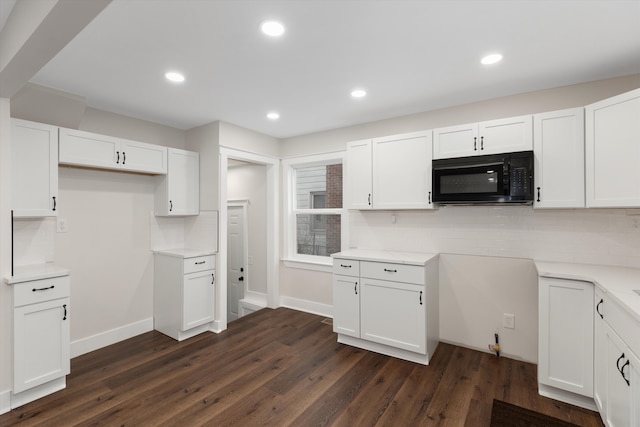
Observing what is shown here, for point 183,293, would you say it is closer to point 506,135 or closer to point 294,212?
point 294,212

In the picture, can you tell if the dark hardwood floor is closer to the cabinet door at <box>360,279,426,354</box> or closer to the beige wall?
the cabinet door at <box>360,279,426,354</box>

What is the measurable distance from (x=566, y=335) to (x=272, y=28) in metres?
2.94

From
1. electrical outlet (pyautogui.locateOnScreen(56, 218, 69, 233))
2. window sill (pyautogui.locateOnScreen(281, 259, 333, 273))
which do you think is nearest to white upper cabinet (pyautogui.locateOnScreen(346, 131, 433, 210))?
window sill (pyautogui.locateOnScreen(281, 259, 333, 273))

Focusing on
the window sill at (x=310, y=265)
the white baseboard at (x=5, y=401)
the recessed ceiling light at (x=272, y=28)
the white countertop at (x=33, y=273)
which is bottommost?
the white baseboard at (x=5, y=401)

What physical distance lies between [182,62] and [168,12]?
0.61 m

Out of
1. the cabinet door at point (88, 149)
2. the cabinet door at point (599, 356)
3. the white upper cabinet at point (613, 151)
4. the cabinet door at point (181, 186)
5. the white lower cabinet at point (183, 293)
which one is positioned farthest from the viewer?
the cabinet door at point (181, 186)

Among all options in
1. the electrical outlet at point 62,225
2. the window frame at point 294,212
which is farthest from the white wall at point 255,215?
the electrical outlet at point 62,225

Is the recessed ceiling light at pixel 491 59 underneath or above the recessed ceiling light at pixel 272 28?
underneath

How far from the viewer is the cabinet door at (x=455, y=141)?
9.49ft

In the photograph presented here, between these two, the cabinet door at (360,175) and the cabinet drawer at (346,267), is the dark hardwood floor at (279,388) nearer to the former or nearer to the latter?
the cabinet drawer at (346,267)

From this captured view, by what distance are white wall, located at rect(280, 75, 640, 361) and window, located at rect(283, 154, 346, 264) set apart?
0.68m

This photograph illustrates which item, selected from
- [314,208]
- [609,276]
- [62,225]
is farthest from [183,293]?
[609,276]

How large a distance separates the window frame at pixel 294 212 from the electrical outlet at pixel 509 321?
2001mm

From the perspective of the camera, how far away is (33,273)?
2.44 meters
